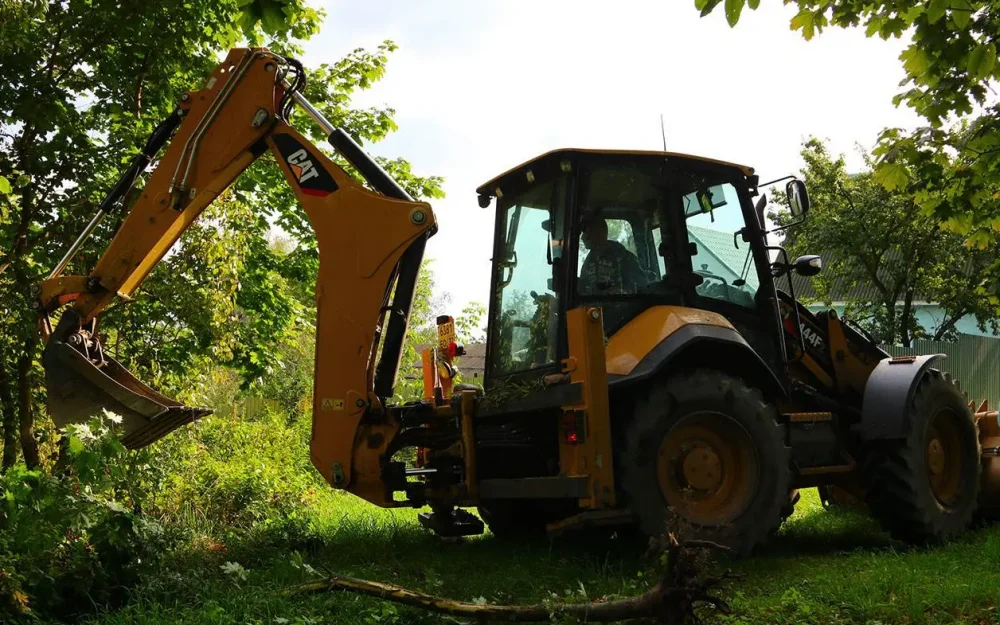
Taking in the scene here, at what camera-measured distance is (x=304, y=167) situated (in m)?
5.88

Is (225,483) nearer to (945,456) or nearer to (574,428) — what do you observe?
(574,428)

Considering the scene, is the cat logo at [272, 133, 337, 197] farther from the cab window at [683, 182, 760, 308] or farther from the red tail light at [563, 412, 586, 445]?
the cab window at [683, 182, 760, 308]

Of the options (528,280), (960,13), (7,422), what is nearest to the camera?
(960,13)

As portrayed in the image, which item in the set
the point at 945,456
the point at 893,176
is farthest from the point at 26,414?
the point at 945,456

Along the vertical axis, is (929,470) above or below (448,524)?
above

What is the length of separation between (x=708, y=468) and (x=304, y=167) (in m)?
3.33

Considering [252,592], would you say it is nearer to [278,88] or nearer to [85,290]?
[85,290]

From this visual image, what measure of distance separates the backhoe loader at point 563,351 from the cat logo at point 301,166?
0.6 inches

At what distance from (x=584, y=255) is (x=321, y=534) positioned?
296cm

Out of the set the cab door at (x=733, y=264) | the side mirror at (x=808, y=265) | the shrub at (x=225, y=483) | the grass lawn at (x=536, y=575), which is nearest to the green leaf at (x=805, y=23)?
the cab door at (x=733, y=264)

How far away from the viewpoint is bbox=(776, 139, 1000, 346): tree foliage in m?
19.0

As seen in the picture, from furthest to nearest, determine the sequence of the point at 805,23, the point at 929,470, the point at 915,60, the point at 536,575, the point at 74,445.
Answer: the point at 929,470
the point at 536,575
the point at 915,60
the point at 805,23
the point at 74,445

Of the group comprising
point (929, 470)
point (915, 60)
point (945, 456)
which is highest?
point (915, 60)

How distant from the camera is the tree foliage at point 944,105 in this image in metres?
4.58
